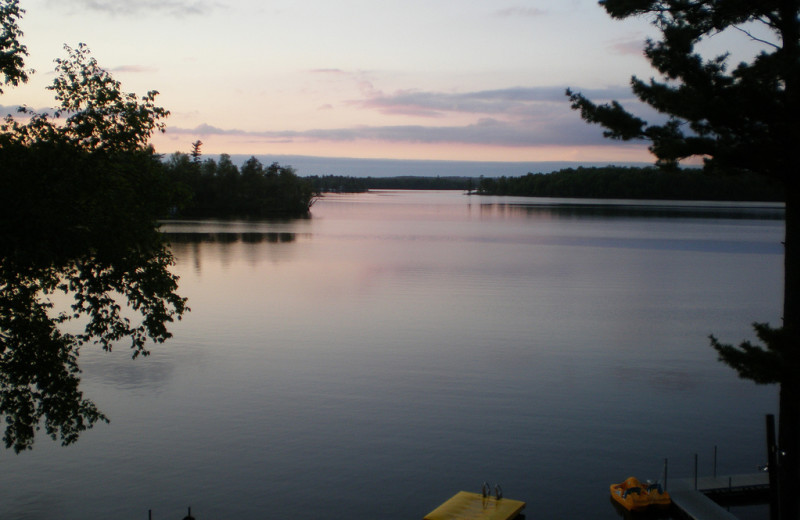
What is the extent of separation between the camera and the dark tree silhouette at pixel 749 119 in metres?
10.7

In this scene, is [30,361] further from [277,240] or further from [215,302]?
[277,240]

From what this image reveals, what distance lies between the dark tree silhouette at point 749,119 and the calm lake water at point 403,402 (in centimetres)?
482

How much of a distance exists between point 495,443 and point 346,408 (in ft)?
15.5

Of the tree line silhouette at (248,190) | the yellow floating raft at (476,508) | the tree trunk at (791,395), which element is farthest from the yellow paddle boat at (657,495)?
the tree line silhouette at (248,190)

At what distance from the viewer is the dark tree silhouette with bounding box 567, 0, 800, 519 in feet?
35.1

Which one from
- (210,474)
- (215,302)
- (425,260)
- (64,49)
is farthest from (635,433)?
(425,260)

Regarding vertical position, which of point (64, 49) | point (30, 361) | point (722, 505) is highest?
point (64, 49)

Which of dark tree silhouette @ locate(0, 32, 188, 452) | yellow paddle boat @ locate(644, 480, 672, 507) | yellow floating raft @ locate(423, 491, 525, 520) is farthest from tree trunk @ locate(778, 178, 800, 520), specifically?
dark tree silhouette @ locate(0, 32, 188, 452)

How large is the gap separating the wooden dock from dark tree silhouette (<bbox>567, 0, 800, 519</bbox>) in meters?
2.35

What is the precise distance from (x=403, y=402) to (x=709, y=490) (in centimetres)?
872

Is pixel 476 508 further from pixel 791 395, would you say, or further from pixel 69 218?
pixel 69 218

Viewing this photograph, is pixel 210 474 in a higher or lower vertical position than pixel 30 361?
lower

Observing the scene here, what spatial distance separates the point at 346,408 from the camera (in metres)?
20.2

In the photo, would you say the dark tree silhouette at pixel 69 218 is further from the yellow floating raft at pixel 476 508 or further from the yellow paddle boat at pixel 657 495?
the yellow paddle boat at pixel 657 495
